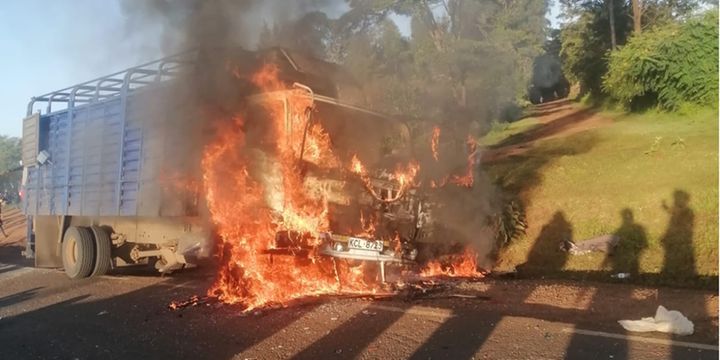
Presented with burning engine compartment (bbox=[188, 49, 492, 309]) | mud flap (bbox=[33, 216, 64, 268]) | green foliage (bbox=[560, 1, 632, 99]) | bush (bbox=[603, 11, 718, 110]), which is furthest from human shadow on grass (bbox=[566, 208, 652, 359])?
green foliage (bbox=[560, 1, 632, 99])

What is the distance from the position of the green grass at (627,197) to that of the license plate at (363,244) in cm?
425

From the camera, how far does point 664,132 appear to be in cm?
2000

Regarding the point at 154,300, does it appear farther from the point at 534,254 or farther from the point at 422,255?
the point at 534,254

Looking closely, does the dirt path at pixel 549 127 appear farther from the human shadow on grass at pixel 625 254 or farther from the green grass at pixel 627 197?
the human shadow on grass at pixel 625 254

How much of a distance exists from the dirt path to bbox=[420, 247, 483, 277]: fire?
34.5 ft

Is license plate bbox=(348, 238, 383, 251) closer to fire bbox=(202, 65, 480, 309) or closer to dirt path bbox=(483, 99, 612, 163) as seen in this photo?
fire bbox=(202, 65, 480, 309)

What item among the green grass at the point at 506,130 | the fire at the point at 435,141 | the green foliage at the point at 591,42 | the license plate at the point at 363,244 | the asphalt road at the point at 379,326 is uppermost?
the green foliage at the point at 591,42

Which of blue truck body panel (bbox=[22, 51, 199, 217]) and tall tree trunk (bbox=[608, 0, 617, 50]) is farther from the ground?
tall tree trunk (bbox=[608, 0, 617, 50])

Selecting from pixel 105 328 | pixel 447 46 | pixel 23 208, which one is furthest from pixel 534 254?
pixel 23 208

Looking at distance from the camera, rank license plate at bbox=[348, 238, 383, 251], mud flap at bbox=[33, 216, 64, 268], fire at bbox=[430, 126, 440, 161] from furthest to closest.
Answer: mud flap at bbox=[33, 216, 64, 268] < fire at bbox=[430, 126, 440, 161] < license plate at bbox=[348, 238, 383, 251]

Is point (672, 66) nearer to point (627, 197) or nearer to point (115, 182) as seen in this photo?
point (627, 197)

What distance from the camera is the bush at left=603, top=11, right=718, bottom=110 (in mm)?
21422

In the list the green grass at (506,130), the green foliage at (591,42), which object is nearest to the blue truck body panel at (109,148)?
the green grass at (506,130)

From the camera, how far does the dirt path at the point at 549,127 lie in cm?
2139
